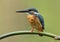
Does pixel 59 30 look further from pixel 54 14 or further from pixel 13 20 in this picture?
pixel 13 20

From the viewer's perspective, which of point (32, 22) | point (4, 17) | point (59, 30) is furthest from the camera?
point (4, 17)

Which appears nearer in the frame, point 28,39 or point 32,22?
point 32,22

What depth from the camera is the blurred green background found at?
133 cm

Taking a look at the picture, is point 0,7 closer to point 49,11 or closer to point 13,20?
point 13,20

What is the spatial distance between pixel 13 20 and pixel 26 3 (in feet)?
0.48

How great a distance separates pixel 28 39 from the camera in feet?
4.36

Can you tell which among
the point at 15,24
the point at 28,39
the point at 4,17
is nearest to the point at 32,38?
the point at 28,39

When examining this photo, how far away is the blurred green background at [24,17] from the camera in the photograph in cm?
133

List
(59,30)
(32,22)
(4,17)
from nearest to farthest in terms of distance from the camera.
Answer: (32,22), (59,30), (4,17)

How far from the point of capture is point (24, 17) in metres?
1.36

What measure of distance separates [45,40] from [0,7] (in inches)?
16.4

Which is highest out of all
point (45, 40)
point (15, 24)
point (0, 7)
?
point (0, 7)

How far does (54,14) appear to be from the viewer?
137cm

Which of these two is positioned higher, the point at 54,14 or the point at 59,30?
the point at 54,14
